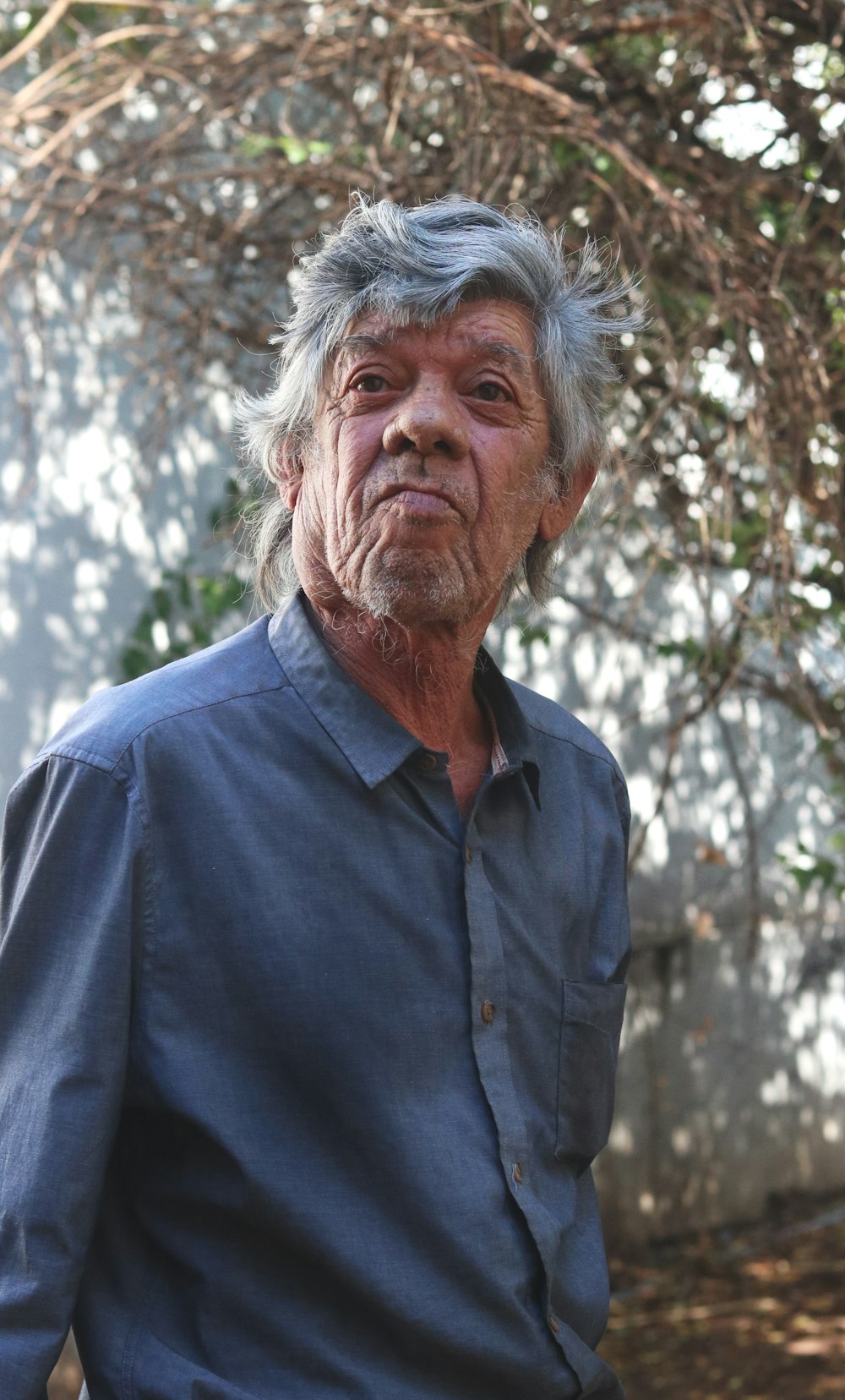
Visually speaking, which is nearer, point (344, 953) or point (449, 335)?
point (344, 953)

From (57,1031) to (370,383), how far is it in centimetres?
83

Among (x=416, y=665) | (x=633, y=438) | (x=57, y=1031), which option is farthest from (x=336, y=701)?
(x=633, y=438)

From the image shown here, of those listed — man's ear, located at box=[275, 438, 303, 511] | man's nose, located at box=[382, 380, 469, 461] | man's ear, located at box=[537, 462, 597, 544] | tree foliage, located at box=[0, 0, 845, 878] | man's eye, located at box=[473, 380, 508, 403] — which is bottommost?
man's ear, located at box=[537, 462, 597, 544]

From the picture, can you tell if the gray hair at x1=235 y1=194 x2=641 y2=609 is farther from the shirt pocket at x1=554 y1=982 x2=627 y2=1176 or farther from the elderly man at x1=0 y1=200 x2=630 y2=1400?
the shirt pocket at x1=554 y1=982 x2=627 y2=1176

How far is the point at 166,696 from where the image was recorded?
63.6 inches

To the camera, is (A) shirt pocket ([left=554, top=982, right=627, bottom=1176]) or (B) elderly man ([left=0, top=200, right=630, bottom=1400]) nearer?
(B) elderly man ([left=0, top=200, right=630, bottom=1400])

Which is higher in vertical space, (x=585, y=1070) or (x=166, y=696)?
(x=166, y=696)

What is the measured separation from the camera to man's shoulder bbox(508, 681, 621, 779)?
2.08 metres

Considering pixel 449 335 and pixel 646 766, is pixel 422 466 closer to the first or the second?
pixel 449 335

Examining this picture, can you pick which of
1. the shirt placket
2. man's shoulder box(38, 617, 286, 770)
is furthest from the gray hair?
the shirt placket

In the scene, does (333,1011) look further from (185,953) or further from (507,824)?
(507,824)

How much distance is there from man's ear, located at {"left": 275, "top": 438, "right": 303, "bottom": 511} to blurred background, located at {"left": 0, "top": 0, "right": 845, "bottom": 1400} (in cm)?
60

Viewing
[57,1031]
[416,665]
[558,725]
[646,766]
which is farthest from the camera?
[646,766]

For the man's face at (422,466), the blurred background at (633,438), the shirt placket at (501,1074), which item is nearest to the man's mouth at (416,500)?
the man's face at (422,466)
